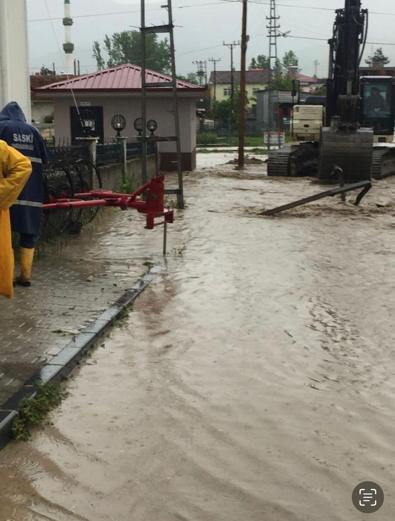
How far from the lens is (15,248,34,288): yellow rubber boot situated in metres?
7.36

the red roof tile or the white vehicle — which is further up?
the red roof tile

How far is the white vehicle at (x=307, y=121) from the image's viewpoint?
27.5m

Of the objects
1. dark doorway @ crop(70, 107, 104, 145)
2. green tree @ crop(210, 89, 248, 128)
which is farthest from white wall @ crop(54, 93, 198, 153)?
green tree @ crop(210, 89, 248, 128)

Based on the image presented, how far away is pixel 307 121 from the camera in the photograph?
27594 millimetres

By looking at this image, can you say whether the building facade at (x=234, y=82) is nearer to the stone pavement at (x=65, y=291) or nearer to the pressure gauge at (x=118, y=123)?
the pressure gauge at (x=118, y=123)

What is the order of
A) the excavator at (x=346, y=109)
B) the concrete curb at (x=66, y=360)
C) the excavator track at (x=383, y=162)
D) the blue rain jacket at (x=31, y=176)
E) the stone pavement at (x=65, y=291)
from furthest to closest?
1. the excavator track at (x=383, y=162)
2. the excavator at (x=346, y=109)
3. the blue rain jacket at (x=31, y=176)
4. the stone pavement at (x=65, y=291)
5. the concrete curb at (x=66, y=360)

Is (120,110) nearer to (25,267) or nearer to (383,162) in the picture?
(383,162)

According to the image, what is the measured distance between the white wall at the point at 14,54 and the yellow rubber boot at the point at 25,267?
11.3 ft

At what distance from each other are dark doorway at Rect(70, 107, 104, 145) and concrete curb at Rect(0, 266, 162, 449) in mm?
19185

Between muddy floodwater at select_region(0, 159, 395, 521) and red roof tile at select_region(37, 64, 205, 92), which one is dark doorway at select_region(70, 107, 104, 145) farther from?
muddy floodwater at select_region(0, 159, 395, 521)

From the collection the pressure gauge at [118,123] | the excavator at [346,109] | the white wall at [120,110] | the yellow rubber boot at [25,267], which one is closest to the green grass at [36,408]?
the yellow rubber boot at [25,267]

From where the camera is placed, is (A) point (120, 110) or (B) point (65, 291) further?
(A) point (120, 110)

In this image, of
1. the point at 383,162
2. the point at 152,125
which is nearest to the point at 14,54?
the point at 152,125

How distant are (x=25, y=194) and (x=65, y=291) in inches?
41.2
